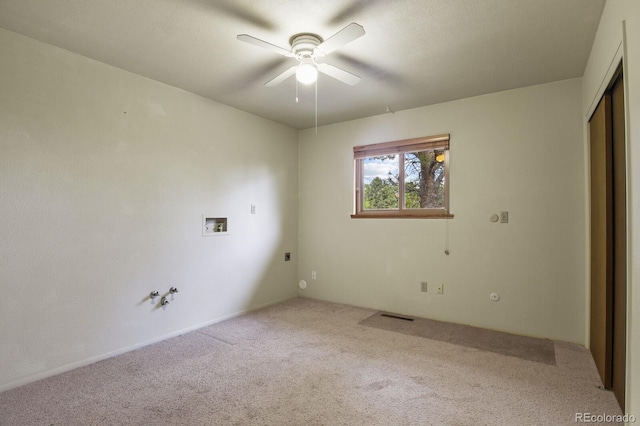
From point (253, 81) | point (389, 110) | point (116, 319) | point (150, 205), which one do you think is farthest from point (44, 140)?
point (389, 110)

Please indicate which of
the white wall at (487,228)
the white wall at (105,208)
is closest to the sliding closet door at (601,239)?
the white wall at (487,228)

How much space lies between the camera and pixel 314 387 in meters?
2.20

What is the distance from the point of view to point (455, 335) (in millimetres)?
3148

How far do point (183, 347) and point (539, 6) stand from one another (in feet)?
11.9

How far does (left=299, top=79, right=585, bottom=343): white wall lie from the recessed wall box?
1452 millimetres

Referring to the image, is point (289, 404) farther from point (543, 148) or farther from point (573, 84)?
point (573, 84)

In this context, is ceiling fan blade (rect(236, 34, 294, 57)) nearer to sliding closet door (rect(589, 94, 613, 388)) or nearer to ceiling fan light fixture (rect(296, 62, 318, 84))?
ceiling fan light fixture (rect(296, 62, 318, 84))

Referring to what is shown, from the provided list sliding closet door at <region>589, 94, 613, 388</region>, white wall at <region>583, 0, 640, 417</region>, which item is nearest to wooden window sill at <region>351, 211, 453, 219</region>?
sliding closet door at <region>589, 94, 613, 388</region>

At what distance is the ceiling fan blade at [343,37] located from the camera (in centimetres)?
184

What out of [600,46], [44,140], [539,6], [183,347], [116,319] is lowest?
[183,347]

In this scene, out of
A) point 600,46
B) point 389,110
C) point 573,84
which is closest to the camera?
point 600,46

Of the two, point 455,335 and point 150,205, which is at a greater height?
point 150,205

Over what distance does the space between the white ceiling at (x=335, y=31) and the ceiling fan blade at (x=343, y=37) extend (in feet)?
0.56

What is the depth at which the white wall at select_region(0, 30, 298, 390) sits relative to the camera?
88.8 inches
